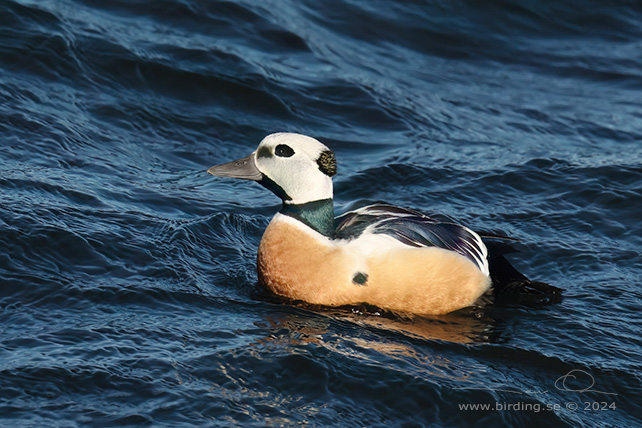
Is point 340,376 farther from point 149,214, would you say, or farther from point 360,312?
point 149,214

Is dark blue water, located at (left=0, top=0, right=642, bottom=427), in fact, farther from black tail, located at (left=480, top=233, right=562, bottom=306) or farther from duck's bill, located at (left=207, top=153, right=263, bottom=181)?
duck's bill, located at (left=207, top=153, right=263, bottom=181)

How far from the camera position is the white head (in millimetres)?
6734

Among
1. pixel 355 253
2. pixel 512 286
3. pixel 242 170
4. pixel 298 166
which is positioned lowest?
pixel 512 286

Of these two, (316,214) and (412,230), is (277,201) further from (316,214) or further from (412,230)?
(412,230)

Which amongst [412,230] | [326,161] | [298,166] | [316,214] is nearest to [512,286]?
[412,230]

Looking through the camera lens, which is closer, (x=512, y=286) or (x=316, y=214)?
(x=316, y=214)

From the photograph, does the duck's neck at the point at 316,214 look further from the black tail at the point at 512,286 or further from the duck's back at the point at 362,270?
the black tail at the point at 512,286

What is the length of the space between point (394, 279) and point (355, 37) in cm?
780

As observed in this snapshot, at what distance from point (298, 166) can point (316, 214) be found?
0.38 meters

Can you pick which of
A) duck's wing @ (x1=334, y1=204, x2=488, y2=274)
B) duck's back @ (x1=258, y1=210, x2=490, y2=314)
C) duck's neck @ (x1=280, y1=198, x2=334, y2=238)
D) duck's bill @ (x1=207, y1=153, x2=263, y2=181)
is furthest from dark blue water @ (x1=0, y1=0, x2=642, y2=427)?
duck's bill @ (x1=207, y1=153, x2=263, y2=181)

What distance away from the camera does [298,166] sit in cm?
675

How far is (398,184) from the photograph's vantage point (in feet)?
31.2

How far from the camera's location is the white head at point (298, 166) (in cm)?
673

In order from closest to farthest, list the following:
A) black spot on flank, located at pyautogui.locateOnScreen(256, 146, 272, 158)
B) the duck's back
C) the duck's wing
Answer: the duck's back, the duck's wing, black spot on flank, located at pyautogui.locateOnScreen(256, 146, 272, 158)
